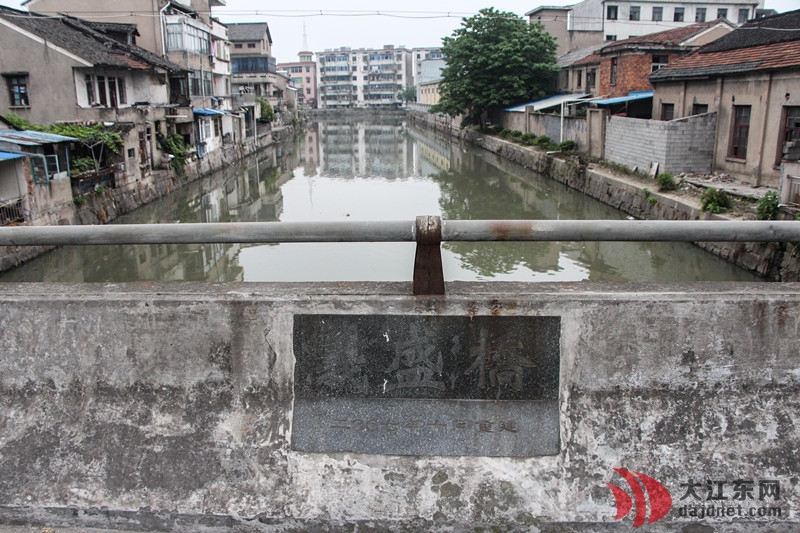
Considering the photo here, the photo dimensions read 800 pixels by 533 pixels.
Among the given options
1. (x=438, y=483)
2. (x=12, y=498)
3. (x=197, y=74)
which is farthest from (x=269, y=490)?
(x=197, y=74)

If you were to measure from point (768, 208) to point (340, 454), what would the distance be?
10.7 metres

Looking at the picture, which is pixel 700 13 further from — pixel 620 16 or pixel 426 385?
pixel 426 385

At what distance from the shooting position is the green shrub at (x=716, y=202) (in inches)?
496

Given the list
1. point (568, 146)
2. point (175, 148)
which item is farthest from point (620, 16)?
point (175, 148)

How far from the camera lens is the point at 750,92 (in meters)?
15.2

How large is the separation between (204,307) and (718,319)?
1998mm

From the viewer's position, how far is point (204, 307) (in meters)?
2.51

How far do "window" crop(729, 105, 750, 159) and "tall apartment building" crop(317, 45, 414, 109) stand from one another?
73.8 m

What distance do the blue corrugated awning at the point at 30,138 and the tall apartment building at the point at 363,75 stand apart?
7522 cm

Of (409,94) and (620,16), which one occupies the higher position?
(620,16)

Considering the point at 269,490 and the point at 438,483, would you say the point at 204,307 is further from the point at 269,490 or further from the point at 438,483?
the point at 438,483

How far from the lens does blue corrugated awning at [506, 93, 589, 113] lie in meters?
30.1

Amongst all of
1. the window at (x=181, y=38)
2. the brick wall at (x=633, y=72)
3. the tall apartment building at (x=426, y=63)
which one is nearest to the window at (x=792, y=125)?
the brick wall at (x=633, y=72)

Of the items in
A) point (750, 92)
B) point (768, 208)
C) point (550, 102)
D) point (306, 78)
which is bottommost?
point (768, 208)
